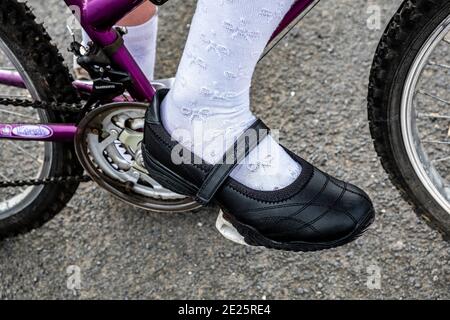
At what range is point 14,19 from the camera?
52.1 inches

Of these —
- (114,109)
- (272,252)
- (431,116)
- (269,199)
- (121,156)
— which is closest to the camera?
(269,199)

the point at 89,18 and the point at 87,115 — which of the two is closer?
the point at 89,18

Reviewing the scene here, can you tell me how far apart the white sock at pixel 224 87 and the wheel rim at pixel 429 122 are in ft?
0.77

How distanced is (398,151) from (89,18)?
0.63 metres

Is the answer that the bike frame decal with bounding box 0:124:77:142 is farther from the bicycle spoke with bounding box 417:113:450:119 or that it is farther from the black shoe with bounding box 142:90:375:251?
the bicycle spoke with bounding box 417:113:450:119

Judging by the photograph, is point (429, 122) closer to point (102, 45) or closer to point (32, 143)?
point (102, 45)

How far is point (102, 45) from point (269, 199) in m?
0.41

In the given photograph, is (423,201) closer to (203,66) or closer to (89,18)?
(203,66)

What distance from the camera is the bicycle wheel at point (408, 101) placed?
120 cm

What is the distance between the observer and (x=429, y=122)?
1790 mm

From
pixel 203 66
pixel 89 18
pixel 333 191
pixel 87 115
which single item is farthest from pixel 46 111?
pixel 333 191

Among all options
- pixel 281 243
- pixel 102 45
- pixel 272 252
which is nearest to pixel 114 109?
pixel 102 45

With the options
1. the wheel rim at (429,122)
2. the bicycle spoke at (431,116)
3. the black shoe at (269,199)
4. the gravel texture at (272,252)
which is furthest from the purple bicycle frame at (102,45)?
the bicycle spoke at (431,116)

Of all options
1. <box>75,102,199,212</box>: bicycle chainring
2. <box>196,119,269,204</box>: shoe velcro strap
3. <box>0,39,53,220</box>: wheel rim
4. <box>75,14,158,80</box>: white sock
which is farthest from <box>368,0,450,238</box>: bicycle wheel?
<box>0,39,53,220</box>: wheel rim
